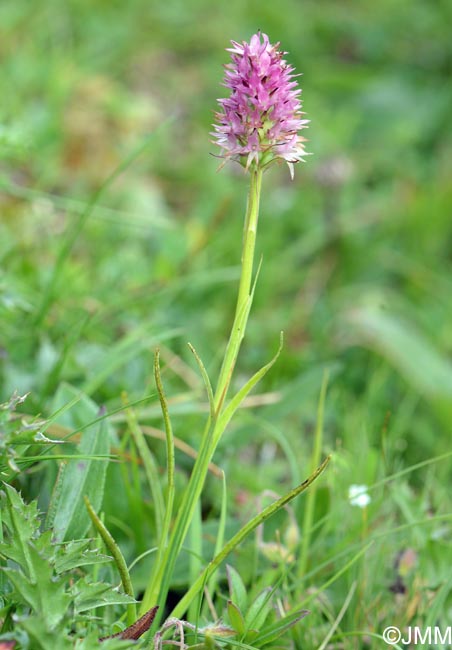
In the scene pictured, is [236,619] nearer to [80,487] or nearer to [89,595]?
[89,595]

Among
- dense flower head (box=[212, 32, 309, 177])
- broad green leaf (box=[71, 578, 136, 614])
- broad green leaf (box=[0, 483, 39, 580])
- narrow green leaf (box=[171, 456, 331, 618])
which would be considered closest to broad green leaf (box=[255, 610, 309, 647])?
narrow green leaf (box=[171, 456, 331, 618])

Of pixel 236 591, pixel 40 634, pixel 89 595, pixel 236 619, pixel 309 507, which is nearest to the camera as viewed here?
pixel 40 634

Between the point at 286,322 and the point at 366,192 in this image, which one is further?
the point at 366,192

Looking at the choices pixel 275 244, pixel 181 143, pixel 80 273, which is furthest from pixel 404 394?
pixel 181 143

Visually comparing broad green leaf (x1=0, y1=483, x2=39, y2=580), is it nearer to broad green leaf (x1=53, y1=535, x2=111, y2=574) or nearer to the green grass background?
broad green leaf (x1=53, y1=535, x2=111, y2=574)

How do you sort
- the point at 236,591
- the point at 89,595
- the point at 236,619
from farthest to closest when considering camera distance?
the point at 236,591
the point at 236,619
the point at 89,595

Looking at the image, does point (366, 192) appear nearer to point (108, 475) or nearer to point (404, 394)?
point (404, 394)

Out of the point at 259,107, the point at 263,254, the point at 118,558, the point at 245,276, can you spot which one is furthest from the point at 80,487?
the point at 263,254
